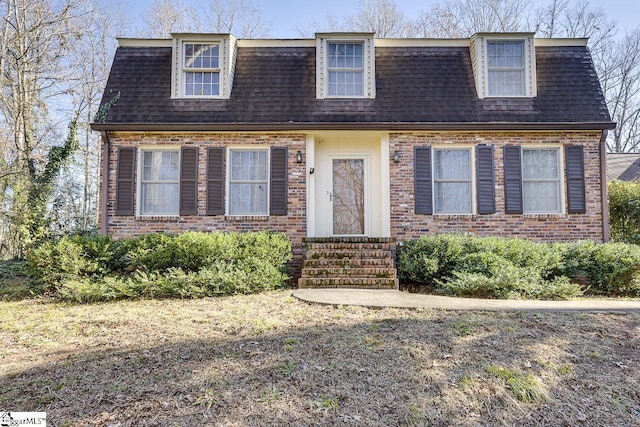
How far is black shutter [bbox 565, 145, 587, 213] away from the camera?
26.1 ft

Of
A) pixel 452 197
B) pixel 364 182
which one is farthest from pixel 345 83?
pixel 452 197

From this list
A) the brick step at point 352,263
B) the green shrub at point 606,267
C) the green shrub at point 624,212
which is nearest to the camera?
the green shrub at point 606,267

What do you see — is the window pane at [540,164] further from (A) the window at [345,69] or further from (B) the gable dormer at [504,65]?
(A) the window at [345,69]

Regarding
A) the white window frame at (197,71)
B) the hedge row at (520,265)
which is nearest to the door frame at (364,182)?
the hedge row at (520,265)

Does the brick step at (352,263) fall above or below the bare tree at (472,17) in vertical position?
below

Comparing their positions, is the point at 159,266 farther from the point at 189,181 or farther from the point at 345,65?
the point at 345,65

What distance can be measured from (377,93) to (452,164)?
92.3 inches

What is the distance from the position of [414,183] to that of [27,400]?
7.09m

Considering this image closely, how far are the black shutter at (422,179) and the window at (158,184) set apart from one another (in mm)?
5230

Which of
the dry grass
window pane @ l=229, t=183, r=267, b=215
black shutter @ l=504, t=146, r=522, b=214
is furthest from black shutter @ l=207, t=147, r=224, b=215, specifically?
black shutter @ l=504, t=146, r=522, b=214

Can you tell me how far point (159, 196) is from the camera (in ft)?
27.0

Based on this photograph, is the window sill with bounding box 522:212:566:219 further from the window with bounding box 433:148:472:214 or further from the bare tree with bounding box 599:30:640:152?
the bare tree with bounding box 599:30:640:152

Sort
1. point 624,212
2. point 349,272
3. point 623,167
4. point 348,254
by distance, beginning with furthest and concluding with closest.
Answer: point 623,167
point 624,212
point 348,254
point 349,272

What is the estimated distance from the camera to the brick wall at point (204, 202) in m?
8.02
